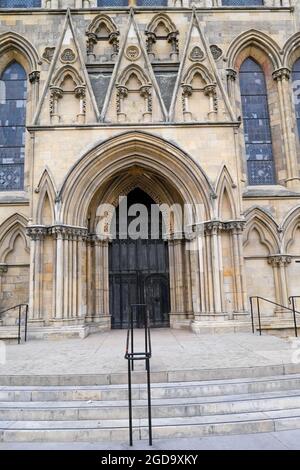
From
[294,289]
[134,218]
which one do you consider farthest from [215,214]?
[294,289]

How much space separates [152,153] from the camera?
1067cm

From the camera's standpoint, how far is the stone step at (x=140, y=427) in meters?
4.09

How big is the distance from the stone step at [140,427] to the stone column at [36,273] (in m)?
5.22

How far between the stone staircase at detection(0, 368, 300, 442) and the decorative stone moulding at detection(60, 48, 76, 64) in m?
9.61

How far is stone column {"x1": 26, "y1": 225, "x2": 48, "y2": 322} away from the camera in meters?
9.48

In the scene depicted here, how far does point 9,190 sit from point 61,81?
4.10 metres

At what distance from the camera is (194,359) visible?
634 cm

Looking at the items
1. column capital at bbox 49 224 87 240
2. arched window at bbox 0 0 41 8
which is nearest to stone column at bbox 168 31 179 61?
arched window at bbox 0 0 41 8

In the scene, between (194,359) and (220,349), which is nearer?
(194,359)

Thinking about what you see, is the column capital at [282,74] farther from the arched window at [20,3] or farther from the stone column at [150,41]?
the arched window at [20,3]

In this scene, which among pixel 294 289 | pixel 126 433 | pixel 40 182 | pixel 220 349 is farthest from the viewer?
pixel 294 289

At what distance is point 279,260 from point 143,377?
7.76 meters

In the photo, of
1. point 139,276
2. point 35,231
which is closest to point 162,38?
point 35,231
